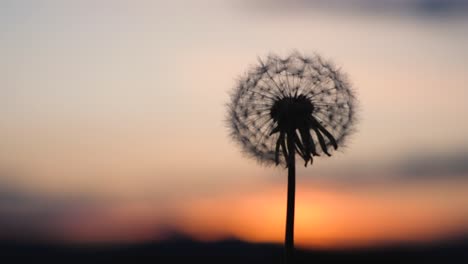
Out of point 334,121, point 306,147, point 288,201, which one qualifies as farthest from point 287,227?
point 334,121

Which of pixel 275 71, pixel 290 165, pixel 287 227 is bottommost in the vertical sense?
pixel 287 227

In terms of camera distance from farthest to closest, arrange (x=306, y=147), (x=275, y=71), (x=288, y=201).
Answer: (x=275, y=71), (x=306, y=147), (x=288, y=201)

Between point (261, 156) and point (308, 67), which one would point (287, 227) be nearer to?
point (261, 156)

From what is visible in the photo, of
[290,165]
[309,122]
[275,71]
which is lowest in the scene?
[290,165]

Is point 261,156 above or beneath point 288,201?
above

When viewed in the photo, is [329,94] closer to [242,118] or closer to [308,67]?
[308,67]

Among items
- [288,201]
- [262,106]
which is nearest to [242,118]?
[262,106]

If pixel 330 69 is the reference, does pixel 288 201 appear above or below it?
below

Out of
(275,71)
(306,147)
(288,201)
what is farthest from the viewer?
(275,71)

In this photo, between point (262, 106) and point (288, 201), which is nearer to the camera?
point (288, 201)
